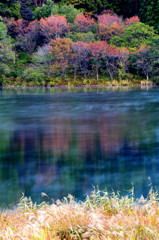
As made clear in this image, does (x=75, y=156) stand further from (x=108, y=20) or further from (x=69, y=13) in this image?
(x=69, y=13)

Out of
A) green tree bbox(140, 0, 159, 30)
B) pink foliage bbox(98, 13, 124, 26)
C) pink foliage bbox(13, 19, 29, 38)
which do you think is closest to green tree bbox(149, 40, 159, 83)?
green tree bbox(140, 0, 159, 30)

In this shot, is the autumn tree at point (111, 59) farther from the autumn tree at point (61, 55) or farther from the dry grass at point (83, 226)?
the dry grass at point (83, 226)

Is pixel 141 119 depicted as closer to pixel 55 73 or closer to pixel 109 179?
pixel 109 179

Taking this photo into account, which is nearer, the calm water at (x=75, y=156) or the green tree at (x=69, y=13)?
the calm water at (x=75, y=156)

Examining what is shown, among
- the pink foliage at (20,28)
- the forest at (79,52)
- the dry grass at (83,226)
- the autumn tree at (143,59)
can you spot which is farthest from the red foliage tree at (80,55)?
the dry grass at (83,226)

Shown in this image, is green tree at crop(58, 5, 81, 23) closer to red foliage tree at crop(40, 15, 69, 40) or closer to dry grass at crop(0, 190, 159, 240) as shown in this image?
red foliage tree at crop(40, 15, 69, 40)

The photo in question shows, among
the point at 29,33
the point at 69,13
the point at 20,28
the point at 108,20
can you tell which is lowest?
the point at 29,33

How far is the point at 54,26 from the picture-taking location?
196 feet

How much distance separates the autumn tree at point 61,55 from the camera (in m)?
53.0

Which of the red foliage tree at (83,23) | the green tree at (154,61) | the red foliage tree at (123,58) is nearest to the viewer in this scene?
the green tree at (154,61)

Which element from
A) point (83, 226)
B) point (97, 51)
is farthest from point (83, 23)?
point (83, 226)

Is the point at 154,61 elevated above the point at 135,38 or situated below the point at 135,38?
below

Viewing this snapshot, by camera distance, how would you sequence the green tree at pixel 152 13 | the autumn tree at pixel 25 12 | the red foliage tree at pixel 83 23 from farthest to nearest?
1. the autumn tree at pixel 25 12
2. the green tree at pixel 152 13
3. the red foliage tree at pixel 83 23

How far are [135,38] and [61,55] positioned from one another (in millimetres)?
13573
